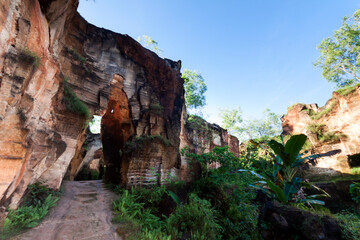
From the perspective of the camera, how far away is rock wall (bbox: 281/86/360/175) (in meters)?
11.8

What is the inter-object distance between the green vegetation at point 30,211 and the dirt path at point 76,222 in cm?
17

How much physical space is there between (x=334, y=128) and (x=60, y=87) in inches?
746

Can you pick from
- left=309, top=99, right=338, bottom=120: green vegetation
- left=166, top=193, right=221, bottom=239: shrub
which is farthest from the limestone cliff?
left=309, top=99, right=338, bottom=120: green vegetation

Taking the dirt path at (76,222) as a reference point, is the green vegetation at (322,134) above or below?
above

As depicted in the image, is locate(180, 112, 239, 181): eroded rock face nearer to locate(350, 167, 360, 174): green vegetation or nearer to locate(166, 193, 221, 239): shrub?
locate(166, 193, 221, 239): shrub

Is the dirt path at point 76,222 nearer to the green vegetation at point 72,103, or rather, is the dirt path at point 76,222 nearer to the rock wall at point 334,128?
the green vegetation at point 72,103

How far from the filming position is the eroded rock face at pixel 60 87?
3074mm

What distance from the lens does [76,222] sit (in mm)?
4137

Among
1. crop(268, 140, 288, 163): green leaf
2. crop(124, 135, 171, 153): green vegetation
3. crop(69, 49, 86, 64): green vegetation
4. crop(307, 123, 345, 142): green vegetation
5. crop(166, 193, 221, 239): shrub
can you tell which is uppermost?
crop(69, 49, 86, 64): green vegetation

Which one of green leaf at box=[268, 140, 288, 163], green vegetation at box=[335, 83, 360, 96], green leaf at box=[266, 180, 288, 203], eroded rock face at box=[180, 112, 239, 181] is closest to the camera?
green leaf at box=[266, 180, 288, 203]

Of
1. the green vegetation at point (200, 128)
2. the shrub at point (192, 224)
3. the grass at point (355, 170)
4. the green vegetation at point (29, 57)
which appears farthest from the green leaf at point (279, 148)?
the grass at point (355, 170)

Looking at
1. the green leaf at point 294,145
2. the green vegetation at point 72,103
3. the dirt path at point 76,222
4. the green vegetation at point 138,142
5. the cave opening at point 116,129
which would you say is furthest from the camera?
the cave opening at point 116,129

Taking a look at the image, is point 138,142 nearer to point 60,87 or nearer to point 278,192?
point 60,87

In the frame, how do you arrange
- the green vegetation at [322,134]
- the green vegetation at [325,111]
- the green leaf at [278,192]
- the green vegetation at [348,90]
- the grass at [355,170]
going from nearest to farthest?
1. the green leaf at [278,192]
2. the grass at [355,170]
3. the green vegetation at [348,90]
4. the green vegetation at [322,134]
5. the green vegetation at [325,111]
